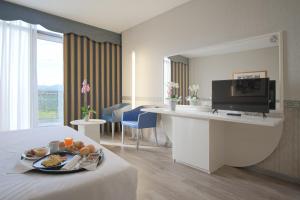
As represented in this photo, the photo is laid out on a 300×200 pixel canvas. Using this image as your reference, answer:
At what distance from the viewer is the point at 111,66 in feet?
15.3

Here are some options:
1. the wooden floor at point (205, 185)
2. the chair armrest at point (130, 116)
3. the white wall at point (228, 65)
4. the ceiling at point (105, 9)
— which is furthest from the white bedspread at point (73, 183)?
the ceiling at point (105, 9)

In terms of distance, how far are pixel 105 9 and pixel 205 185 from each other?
343 centimetres

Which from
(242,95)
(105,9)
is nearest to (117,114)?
(105,9)

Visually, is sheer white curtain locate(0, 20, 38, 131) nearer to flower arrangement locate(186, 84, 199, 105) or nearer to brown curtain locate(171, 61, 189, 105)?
brown curtain locate(171, 61, 189, 105)

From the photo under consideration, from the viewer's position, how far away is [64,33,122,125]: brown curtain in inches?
157

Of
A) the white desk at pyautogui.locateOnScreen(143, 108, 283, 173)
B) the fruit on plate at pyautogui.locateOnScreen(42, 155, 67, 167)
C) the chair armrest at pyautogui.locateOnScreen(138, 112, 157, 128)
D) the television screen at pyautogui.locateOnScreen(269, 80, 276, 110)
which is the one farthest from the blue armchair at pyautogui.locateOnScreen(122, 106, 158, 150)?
the fruit on plate at pyautogui.locateOnScreen(42, 155, 67, 167)

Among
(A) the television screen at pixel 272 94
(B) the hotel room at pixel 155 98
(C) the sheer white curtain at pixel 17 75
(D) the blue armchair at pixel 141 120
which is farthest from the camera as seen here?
(D) the blue armchair at pixel 141 120

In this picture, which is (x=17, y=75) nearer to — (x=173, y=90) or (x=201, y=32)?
(x=173, y=90)

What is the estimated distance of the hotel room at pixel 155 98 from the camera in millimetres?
1220

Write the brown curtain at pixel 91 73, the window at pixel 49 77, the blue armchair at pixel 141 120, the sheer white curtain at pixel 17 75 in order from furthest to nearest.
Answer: the brown curtain at pixel 91 73
the window at pixel 49 77
the blue armchair at pixel 141 120
the sheer white curtain at pixel 17 75

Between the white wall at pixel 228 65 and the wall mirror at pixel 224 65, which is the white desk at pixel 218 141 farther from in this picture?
the white wall at pixel 228 65

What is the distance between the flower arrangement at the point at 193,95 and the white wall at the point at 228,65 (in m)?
0.07

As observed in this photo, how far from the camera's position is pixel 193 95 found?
3076mm

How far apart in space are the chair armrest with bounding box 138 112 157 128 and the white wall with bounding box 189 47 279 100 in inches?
40.0
